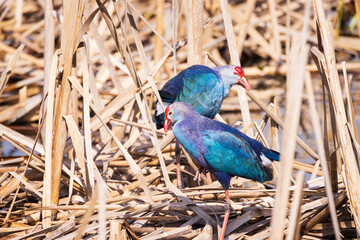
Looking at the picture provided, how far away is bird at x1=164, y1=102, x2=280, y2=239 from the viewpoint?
248 centimetres

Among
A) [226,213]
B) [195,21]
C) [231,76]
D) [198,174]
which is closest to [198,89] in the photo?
[231,76]

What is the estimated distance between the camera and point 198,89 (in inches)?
123

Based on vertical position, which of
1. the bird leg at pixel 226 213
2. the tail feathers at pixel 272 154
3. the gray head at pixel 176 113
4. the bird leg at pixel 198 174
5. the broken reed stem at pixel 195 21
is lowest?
the bird leg at pixel 226 213

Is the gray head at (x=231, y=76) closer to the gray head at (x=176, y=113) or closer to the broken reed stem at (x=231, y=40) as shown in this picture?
the broken reed stem at (x=231, y=40)

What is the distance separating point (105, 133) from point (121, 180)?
0.47 m

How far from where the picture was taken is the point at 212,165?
2508 millimetres

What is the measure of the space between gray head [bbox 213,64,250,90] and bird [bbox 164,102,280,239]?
0.79 metres

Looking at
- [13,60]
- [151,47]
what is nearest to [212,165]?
[13,60]

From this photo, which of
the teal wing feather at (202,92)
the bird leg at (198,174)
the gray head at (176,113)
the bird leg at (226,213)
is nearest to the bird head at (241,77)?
the teal wing feather at (202,92)

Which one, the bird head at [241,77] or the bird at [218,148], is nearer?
the bird at [218,148]

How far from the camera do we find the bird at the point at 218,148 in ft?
8.15

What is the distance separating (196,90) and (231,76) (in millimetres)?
325

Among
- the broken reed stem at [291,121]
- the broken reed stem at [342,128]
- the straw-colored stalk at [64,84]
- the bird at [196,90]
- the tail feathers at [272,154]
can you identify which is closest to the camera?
the broken reed stem at [291,121]

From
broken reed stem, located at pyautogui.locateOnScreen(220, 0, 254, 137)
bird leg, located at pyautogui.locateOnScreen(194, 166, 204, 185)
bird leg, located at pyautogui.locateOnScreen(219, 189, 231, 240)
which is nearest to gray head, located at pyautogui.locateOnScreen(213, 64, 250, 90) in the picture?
broken reed stem, located at pyautogui.locateOnScreen(220, 0, 254, 137)
